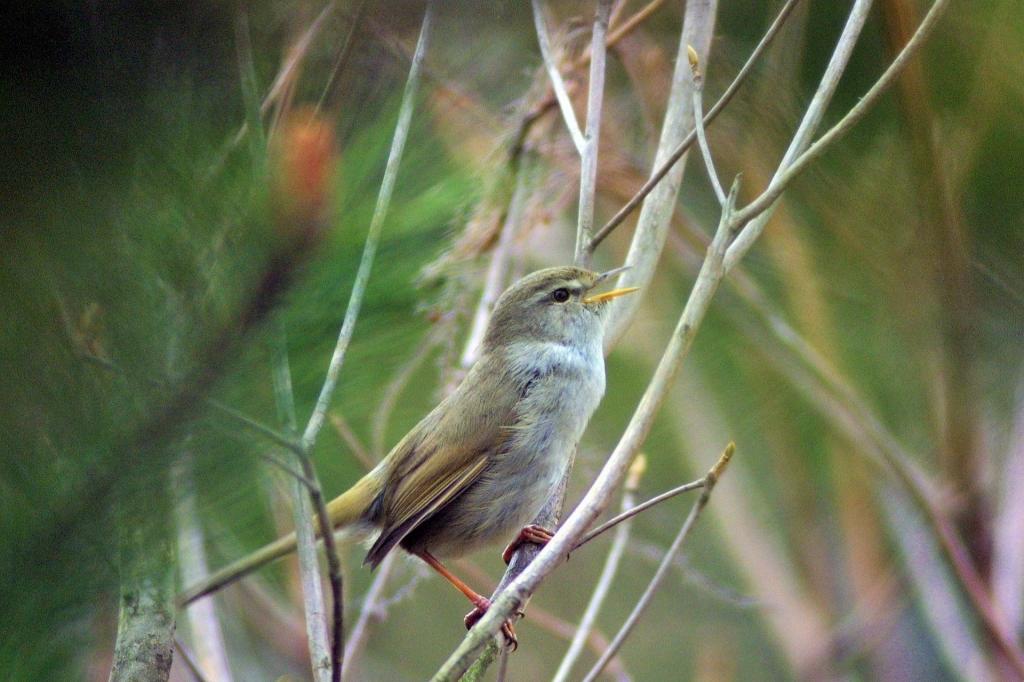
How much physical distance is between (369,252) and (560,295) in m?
2.22

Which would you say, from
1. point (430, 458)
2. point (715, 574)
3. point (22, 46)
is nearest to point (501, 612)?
point (22, 46)

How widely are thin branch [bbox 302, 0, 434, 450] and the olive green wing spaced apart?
1462 mm

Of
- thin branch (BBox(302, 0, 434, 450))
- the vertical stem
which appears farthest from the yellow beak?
the vertical stem

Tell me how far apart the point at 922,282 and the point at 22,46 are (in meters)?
3.97

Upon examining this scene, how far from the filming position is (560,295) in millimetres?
3682

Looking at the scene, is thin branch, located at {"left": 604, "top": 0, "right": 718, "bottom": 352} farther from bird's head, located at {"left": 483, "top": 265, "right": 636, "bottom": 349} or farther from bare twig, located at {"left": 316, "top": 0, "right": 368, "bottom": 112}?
bare twig, located at {"left": 316, "top": 0, "right": 368, "bottom": 112}

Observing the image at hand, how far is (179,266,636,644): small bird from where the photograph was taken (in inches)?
132

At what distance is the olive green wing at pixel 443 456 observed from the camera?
3371 mm

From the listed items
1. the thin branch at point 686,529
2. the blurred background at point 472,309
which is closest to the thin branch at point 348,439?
the blurred background at point 472,309

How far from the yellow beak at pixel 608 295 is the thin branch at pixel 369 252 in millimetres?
1347

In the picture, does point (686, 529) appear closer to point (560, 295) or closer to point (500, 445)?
point (500, 445)

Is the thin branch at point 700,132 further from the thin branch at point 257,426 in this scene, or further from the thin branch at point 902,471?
the thin branch at point 902,471

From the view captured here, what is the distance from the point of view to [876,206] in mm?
4219

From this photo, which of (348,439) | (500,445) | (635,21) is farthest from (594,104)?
(348,439)
